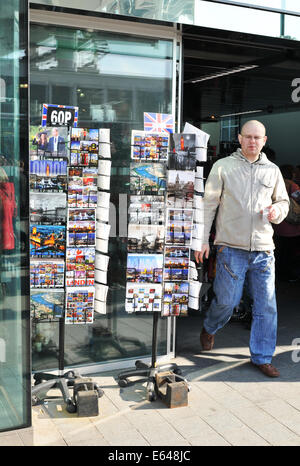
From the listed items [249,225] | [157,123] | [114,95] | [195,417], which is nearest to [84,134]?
[157,123]

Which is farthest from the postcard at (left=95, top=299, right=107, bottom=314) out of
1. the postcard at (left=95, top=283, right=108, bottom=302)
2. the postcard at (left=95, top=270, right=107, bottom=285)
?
the postcard at (left=95, top=270, right=107, bottom=285)

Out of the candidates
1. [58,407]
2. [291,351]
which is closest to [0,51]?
[58,407]

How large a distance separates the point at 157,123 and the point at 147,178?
40 cm

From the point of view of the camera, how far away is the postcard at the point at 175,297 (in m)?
4.28

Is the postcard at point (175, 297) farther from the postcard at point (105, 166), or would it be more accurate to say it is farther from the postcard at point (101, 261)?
the postcard at point (105, 166)

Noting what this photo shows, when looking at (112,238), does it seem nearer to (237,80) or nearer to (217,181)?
(217,181)

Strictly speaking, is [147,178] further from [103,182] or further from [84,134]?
[84,134]

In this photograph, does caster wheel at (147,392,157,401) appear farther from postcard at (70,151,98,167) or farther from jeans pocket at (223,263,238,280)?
postcard at (70,151,98,167)

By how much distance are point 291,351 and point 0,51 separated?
3468mm

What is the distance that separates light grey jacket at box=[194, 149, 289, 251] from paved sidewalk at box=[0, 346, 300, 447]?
1.03 metres

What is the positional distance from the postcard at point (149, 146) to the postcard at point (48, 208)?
0.59 metres

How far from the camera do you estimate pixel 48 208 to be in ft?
12.9

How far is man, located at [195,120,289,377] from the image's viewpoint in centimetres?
448

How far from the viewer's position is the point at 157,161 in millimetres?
4113
